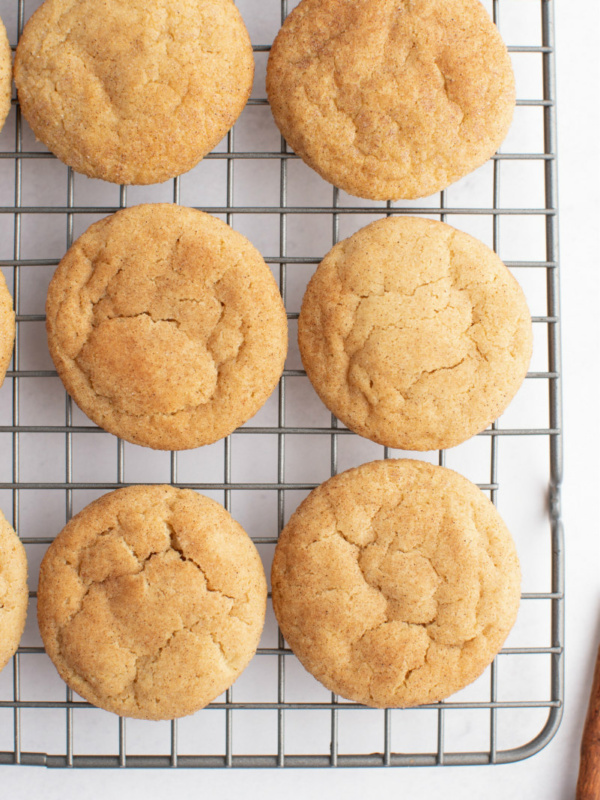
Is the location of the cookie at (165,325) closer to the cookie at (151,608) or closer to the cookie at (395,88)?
the cookie at (151,608)

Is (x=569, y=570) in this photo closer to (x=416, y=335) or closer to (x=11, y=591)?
(x=416, y=335)

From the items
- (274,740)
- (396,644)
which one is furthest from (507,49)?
(274,740)

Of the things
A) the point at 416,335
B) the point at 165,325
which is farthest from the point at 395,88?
the point at 165,325

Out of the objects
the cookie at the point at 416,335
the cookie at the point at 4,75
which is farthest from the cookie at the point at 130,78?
the cookie at the point at 416,335

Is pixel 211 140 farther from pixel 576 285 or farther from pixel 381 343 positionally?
pixel 576 285

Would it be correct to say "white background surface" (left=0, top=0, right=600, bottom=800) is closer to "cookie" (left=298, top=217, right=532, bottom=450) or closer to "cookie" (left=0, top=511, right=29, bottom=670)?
"cookie" (left=298, top=217, right=532, bottom=450)

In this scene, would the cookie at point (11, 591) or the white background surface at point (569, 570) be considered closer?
the cookie at point (11, 591)
